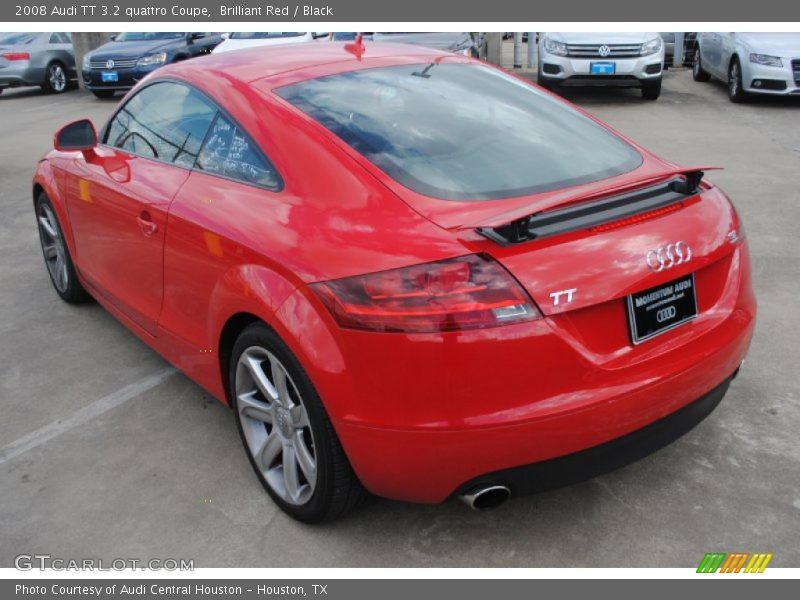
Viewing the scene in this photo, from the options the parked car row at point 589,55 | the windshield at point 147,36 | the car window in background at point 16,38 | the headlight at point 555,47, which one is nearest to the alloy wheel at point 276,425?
the parked car row at point 589,55

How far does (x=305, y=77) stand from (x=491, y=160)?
888 millimetres

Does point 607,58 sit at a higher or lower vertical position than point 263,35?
lower

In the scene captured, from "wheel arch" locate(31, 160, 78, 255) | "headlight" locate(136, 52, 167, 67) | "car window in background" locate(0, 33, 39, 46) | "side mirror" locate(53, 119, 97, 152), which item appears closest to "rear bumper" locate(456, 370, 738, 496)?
"side mirror" locate(53, 119, 97, 152)

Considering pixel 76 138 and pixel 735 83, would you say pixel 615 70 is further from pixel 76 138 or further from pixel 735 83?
pixel 76 138

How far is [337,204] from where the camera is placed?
2680 mm

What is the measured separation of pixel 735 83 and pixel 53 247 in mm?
9859

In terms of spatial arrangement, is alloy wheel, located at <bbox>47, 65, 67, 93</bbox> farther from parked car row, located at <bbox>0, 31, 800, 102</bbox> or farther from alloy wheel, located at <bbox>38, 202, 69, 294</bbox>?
alloy wheel, located at <bbox>38, 202, 69, 294</bbox>

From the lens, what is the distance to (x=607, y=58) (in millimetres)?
11859

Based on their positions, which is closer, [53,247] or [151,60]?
[53,247]

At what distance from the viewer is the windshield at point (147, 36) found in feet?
50.5

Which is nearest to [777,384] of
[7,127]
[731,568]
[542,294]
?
[731,568]

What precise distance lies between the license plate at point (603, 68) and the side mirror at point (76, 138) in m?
9.04

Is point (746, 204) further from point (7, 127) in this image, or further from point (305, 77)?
point (7, 127)

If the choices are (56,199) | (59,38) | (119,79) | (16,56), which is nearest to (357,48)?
(56,199)
